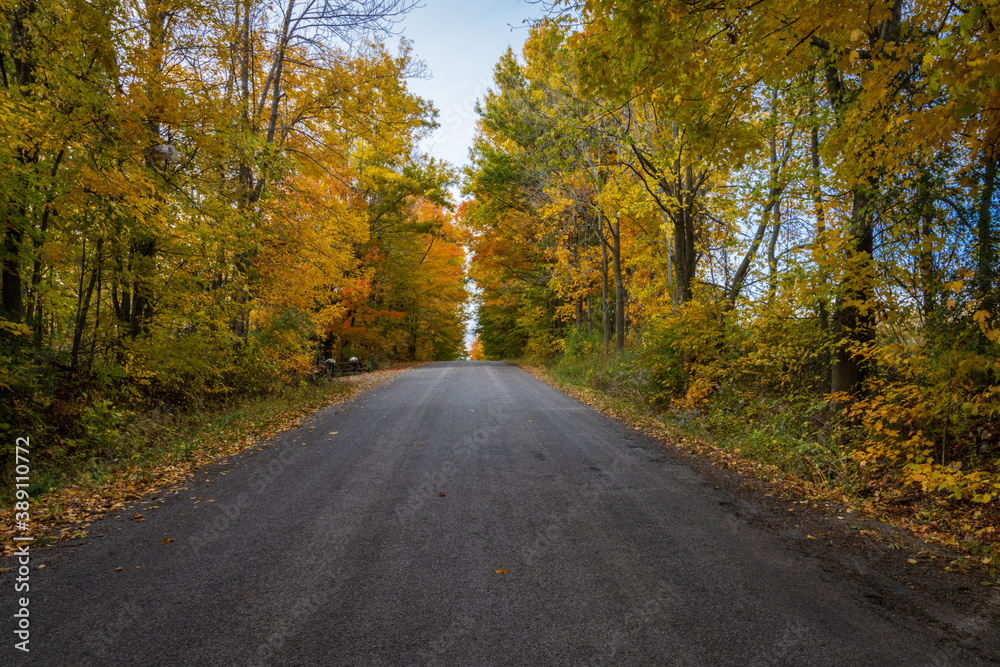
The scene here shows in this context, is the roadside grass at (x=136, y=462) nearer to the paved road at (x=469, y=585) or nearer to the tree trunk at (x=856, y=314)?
the paved road at (x=469, y=585)

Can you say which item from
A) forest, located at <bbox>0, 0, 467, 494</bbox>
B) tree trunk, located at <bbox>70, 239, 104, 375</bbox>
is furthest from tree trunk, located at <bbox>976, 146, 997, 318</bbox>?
tree trunk, located at <bbox>70, 239, 104, 375</bbox>

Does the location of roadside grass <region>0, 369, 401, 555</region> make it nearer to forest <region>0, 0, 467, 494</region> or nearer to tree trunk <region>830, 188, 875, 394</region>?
forest <region>0, 0, 467, 494</region>

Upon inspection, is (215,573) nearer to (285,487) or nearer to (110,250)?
(285,487)

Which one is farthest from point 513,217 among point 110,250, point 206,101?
point 110,250

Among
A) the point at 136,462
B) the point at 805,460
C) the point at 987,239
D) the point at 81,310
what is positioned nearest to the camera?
the point at 987,239

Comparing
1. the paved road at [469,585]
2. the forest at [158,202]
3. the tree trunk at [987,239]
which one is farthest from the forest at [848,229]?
the forest at [158,202]

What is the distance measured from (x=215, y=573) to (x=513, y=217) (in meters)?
19.5

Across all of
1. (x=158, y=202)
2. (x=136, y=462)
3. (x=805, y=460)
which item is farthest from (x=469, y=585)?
(x=158, y=202)

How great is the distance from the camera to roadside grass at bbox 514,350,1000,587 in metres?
3.95

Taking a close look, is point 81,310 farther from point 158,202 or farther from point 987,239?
point 987,239

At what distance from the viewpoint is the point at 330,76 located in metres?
11.7

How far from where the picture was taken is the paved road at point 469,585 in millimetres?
2482

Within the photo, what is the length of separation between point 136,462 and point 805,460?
8482 mm

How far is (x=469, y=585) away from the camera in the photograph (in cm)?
311
